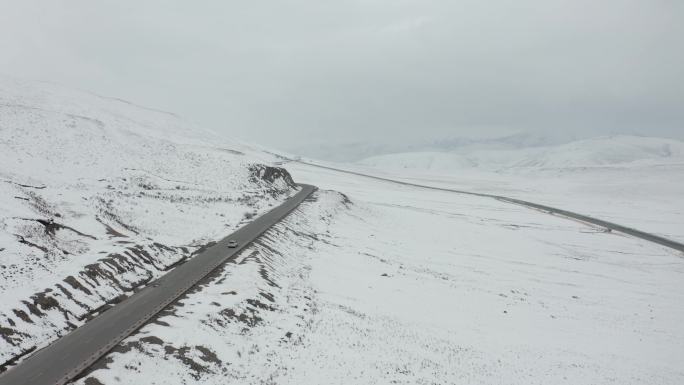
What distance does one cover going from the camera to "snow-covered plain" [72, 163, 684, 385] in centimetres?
1596

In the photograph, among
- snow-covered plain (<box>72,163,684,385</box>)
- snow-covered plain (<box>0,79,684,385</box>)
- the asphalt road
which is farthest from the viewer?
snow-covered plain (<box>0,79,684,385</box>)

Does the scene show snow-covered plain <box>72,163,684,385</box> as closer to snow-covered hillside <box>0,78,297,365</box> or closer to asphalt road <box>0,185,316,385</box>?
asphalt road <box>0,185,316,385</box>

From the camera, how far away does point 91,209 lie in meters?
30.8

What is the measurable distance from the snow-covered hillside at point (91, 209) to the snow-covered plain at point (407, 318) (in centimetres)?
446

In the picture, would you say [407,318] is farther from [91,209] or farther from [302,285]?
[91,209]

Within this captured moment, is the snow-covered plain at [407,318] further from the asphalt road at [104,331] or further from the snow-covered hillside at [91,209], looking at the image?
the snow-covered hillside at [91,209]

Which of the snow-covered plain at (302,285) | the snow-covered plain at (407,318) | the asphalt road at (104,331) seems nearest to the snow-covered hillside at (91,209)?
the snow-covered plain at (302,285)

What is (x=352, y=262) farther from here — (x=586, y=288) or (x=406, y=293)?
(x=586, y=288)

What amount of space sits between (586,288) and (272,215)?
106 ft

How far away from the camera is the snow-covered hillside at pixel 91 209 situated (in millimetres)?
17375

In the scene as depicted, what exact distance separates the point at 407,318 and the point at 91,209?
24.5 meters

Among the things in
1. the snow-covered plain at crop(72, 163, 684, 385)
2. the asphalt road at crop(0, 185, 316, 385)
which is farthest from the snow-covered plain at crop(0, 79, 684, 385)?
the asphalt road at crop(0, 185, 316, 385)

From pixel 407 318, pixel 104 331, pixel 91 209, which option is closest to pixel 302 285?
pixel 407 318

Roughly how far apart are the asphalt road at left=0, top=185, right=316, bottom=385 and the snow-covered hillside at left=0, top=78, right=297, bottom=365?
82 centimetres
